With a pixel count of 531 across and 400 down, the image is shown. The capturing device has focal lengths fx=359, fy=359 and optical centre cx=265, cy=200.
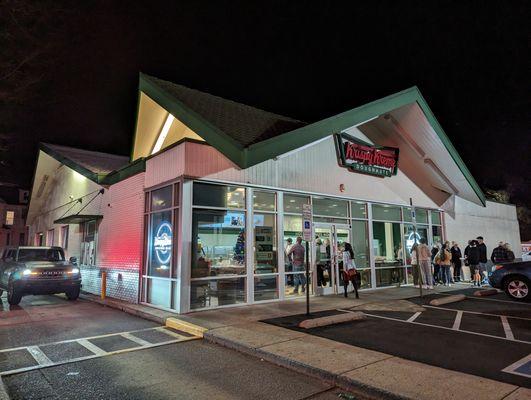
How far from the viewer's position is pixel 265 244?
38.0 feet

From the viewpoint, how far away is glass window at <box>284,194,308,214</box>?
1243 cm

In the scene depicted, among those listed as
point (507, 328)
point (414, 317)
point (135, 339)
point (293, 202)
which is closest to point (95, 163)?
point (293, 202)

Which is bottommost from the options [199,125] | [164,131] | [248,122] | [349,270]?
[349,270]

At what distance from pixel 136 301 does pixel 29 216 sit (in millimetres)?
22608

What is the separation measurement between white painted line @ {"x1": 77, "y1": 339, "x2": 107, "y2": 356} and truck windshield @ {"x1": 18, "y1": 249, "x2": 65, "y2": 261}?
7.88 meters

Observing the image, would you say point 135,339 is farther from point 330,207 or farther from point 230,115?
point 330,207

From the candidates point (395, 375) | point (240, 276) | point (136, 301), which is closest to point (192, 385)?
point (395, 375)

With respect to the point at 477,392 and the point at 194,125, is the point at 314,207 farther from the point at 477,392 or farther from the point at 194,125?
the point at 477,392

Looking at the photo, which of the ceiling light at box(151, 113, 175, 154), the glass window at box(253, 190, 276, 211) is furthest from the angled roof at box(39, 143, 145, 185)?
the glass window at box(253, 190, 276, 211)

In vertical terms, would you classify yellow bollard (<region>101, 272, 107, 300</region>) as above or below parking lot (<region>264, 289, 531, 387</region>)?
above

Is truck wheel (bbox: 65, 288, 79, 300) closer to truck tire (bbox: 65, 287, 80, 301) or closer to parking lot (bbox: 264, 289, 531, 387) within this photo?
truck tire (bbox: 65, 287, 80, 301)

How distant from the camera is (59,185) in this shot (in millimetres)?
22516

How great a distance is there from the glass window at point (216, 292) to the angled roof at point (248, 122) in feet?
11.5

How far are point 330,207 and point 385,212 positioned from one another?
11.3 ft
